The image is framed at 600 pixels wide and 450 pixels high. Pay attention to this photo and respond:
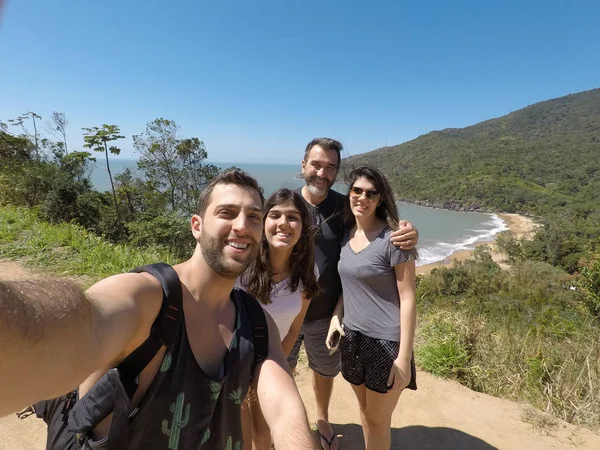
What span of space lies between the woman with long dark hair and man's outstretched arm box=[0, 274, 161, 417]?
875 millimetres

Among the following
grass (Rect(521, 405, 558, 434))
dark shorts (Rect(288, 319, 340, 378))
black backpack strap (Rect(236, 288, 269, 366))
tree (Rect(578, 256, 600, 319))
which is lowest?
tree (Rect(578, 256, 600, 319))

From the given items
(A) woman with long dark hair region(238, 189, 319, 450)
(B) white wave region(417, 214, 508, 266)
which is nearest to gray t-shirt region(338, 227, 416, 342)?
(A) woman with long dark hair region(238, 189, 319, 450)

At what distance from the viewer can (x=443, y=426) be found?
2.51 metres

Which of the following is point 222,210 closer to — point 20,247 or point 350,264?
point 350,264

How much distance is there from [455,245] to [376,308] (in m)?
35.3

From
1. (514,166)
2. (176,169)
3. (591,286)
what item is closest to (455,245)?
(591,286)

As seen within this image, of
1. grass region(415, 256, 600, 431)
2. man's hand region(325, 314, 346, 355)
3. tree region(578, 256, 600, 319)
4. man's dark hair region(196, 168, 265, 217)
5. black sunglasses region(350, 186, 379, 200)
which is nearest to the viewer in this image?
man's dark hair region(196, 168, 265, 217)

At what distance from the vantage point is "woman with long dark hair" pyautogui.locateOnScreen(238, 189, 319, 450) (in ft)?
5.49

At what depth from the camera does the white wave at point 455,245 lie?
2812cm

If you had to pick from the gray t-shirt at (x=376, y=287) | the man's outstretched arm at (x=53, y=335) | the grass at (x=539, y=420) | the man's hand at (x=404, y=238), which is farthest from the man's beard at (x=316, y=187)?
the grass at (x=539, y=420)

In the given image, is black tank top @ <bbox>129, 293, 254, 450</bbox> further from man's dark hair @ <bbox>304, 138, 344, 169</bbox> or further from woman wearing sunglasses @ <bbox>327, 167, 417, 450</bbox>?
man's dark hair @ <bbox>304, 138, 344, 169</bbox>

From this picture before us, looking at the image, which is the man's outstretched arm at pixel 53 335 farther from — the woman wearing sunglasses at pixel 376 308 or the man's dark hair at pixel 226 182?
the woman wearing sunglasses at pixel 376 308

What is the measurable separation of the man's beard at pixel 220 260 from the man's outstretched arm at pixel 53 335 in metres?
0.32

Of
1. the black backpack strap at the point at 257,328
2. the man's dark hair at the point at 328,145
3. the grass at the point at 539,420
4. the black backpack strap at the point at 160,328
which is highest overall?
the man's dark hair at the point at 328,145
